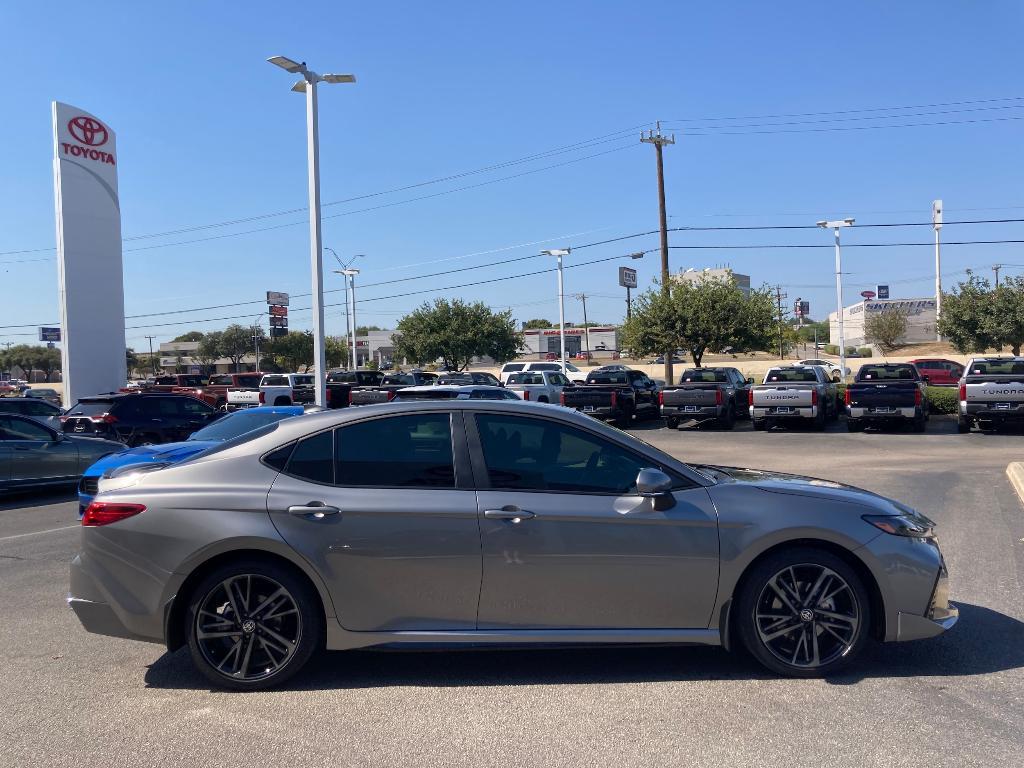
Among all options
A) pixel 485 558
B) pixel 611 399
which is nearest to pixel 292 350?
pixel 611 399

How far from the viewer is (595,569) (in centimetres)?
477

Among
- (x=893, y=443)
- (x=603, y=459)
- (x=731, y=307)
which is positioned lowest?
(x=893, y=443)

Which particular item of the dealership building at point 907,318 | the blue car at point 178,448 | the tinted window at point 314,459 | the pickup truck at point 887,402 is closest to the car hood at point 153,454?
the blue car at point 178,448

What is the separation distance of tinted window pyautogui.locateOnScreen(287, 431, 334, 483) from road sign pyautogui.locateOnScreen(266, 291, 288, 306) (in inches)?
1164

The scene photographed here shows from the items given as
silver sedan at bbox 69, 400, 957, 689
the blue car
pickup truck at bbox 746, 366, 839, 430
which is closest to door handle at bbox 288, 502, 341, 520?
silver sedan at bbox 69, 400, 957, 689

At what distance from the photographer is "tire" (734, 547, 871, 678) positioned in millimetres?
4863

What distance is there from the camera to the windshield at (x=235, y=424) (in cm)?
1117

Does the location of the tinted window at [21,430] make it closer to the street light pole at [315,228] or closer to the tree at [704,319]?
the street light pole at [315,228]

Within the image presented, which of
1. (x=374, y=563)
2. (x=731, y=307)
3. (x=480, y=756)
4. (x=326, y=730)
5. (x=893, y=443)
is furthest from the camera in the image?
(x=731, y=307)

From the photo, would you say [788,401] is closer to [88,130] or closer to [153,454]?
[153,454]

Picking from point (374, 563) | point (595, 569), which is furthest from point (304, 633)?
point (595, 569)

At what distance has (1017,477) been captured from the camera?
41.8ft

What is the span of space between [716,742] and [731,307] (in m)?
31.6

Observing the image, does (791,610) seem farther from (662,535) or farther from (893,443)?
(893,443)
